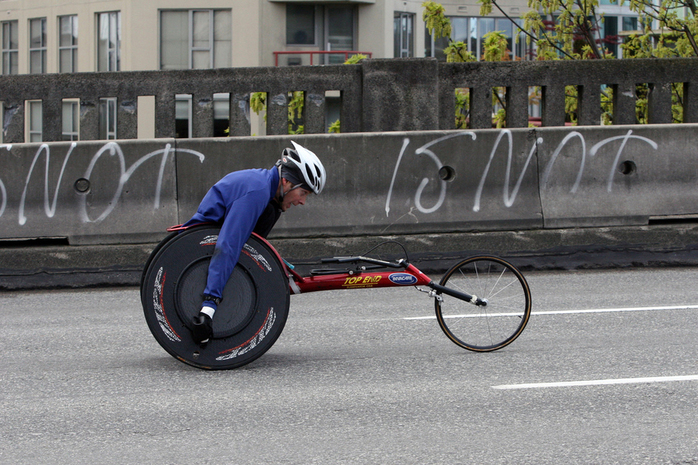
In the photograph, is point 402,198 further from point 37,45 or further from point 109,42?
point 37,45

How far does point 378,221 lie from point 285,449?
4988 mm

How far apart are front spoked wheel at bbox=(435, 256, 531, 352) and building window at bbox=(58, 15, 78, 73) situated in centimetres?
2882

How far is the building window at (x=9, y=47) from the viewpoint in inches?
1373

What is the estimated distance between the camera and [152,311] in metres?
5.88

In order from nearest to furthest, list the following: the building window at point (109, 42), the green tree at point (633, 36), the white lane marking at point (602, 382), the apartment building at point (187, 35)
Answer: the white lane marking at point (602, 382), the green tree at point (633, 36), the apartment building at point (187, 35), the building window at point (109, 42)

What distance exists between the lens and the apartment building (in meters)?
31.4

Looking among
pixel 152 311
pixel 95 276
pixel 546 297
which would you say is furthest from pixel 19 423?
pixel 546 297

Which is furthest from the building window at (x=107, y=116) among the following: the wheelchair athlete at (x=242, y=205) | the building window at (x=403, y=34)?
the wheelchair athlete at (x=242, y=205)

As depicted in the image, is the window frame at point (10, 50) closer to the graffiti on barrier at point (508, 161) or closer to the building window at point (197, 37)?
the building window at point (197, 37)

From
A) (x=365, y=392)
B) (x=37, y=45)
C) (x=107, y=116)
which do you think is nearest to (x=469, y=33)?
A: (x=107, y=116)

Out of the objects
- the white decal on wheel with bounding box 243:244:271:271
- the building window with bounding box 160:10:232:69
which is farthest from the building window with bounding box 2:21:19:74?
the white decal on wheel with bounding box 243:244:271:271

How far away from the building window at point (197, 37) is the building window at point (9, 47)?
6.76 m

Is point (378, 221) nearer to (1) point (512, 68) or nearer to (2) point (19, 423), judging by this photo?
(1) point (512, 68)

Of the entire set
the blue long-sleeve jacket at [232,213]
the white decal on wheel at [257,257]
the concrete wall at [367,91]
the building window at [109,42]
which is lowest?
the white decal on wheel at [257,257]
